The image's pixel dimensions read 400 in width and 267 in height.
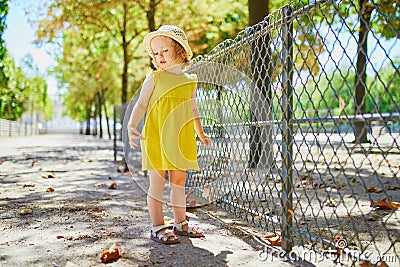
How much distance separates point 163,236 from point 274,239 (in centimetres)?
82

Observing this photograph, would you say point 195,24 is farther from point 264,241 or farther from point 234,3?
point 264,241

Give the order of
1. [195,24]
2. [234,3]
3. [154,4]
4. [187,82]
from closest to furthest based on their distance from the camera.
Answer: [187,82] < [154,4] < [195,24] < [234,3]

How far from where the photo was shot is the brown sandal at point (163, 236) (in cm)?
308

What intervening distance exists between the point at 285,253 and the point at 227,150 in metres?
1.70

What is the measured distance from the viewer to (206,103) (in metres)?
5.16

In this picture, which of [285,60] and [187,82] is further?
[187,82]

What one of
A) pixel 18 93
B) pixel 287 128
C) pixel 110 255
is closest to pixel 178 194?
pixel 110 255

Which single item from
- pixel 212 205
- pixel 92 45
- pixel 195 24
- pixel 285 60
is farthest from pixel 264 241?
pixel 92 45

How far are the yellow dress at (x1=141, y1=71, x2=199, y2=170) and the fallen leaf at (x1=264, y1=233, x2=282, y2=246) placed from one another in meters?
0.79

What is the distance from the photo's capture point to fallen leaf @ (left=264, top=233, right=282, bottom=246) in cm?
299

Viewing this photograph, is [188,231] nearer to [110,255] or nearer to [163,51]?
[110,255]

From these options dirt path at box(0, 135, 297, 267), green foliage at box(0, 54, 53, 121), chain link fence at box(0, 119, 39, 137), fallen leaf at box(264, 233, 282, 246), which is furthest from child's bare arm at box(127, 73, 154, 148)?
green foliage at box(0, 54, 53, 121)

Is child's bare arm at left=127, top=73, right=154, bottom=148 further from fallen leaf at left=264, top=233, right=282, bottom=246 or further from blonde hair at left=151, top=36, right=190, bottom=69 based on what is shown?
fallen leaf at left=264, top=233, right=282, bottom=246

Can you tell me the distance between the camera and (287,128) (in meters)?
2.81
